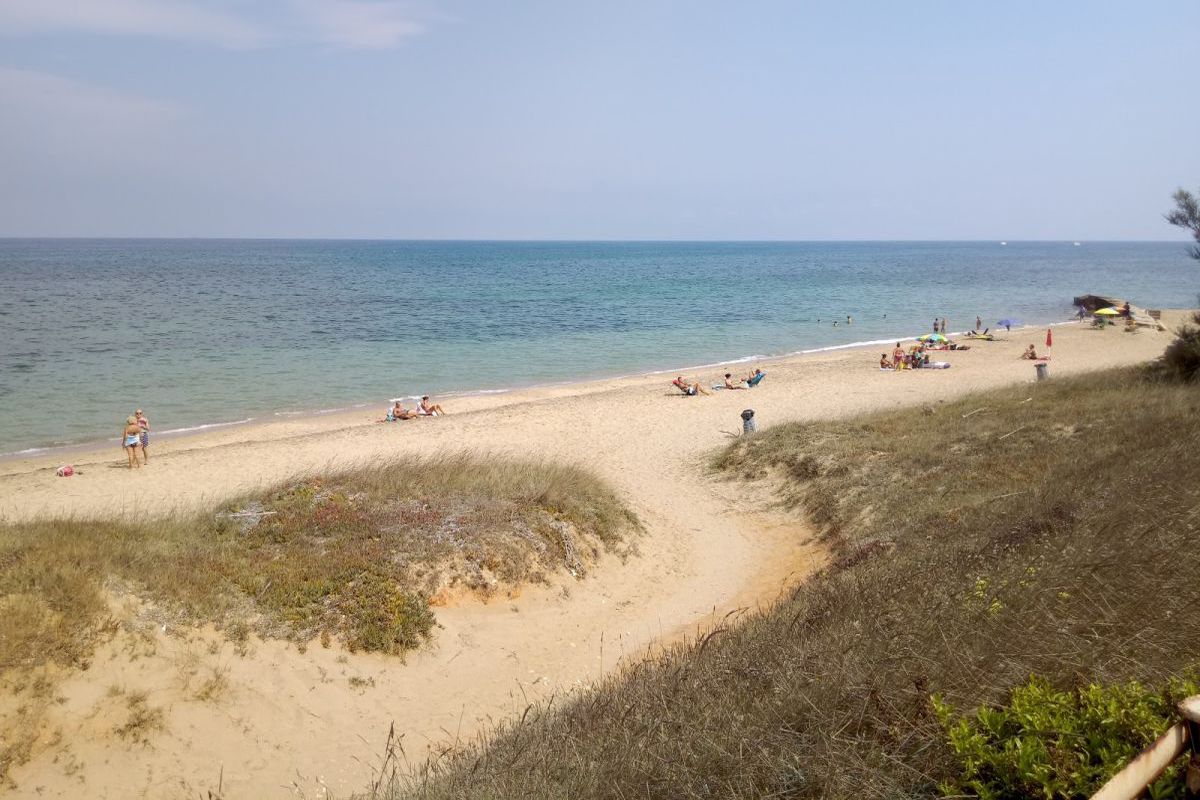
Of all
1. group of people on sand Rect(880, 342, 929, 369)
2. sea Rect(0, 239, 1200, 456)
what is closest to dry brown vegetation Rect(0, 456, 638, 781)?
sea Rect(0, 239, 1200, 456)

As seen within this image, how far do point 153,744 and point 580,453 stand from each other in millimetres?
12672

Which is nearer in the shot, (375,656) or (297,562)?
(375,656)

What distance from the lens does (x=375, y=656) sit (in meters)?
8.41

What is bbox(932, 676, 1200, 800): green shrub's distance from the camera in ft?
8.95

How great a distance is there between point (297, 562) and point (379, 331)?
3909 cm

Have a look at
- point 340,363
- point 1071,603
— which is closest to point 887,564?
point 1071,603

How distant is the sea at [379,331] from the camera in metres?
28.7

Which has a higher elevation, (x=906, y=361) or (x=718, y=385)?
(x=906, y=361)

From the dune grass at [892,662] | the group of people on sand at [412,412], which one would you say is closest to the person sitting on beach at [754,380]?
the group of people on sand at [412,412]

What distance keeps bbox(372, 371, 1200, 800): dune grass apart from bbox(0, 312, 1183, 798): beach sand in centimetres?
217

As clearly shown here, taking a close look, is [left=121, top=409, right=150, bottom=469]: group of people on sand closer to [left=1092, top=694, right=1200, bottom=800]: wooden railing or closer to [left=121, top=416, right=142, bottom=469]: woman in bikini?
[left=121, top=416, right=142, bottom=469]: woman in bikini

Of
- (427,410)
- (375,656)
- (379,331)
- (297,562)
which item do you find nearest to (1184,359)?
(375,656)

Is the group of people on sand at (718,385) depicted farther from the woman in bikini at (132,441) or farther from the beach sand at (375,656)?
the woman in bikini at (132,441)

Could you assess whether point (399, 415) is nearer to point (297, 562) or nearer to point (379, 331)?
point (297, 562)
